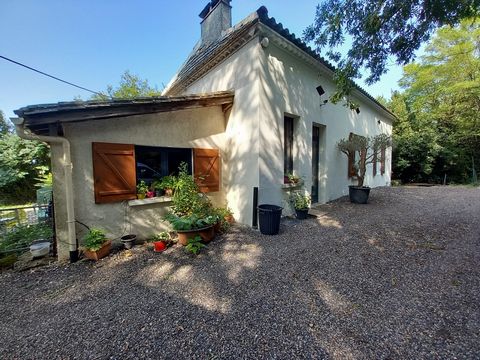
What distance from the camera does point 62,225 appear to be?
3.74m

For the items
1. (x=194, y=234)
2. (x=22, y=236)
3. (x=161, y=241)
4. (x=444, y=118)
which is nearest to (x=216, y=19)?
(x=194, y=234)

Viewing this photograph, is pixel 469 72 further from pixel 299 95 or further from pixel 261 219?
pixel 261 219

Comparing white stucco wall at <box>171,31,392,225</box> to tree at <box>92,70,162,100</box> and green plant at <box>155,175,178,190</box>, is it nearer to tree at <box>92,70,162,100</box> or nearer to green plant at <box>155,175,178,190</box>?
green plant at <box>155,175,178,190</box>

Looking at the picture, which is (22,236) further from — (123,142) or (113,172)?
(123,142)

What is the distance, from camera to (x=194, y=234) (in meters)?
4.20

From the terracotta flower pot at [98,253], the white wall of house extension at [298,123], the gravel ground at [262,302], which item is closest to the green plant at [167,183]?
the gravel ground at [262,302]

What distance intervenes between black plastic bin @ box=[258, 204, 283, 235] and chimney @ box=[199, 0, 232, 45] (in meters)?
6.17

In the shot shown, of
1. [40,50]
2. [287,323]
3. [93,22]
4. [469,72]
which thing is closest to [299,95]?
[287,323]

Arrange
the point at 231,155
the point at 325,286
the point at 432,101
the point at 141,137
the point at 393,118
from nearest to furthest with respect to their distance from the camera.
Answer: the point at 325,286, the point at 141,137, the point at 231,155, the point at 393,118, the point at 432,101

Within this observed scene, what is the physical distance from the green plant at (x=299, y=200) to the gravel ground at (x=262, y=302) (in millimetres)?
1498

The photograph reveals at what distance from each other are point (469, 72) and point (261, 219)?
63.2ft

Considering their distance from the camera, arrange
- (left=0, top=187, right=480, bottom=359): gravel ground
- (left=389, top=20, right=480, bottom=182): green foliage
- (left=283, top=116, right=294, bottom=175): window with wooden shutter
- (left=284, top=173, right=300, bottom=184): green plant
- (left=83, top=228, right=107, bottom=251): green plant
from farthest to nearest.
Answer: (left=389, top=20, right=480, bottom=182): green foliage < (left=283, top=116, right=294, bottom=175): window with wooden shutter < (left=284, top=173, right=300, bottom=184): green plant < (left=83, top=228, right=107, bottom=251): green plant < (left=0, top=187, right=480, bottom=359): gravel ground

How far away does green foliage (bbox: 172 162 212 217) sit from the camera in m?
4.72

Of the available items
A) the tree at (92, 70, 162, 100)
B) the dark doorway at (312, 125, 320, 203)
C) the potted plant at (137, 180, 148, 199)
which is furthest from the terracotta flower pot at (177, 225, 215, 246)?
the tree at (92, 70, 162, 100)
